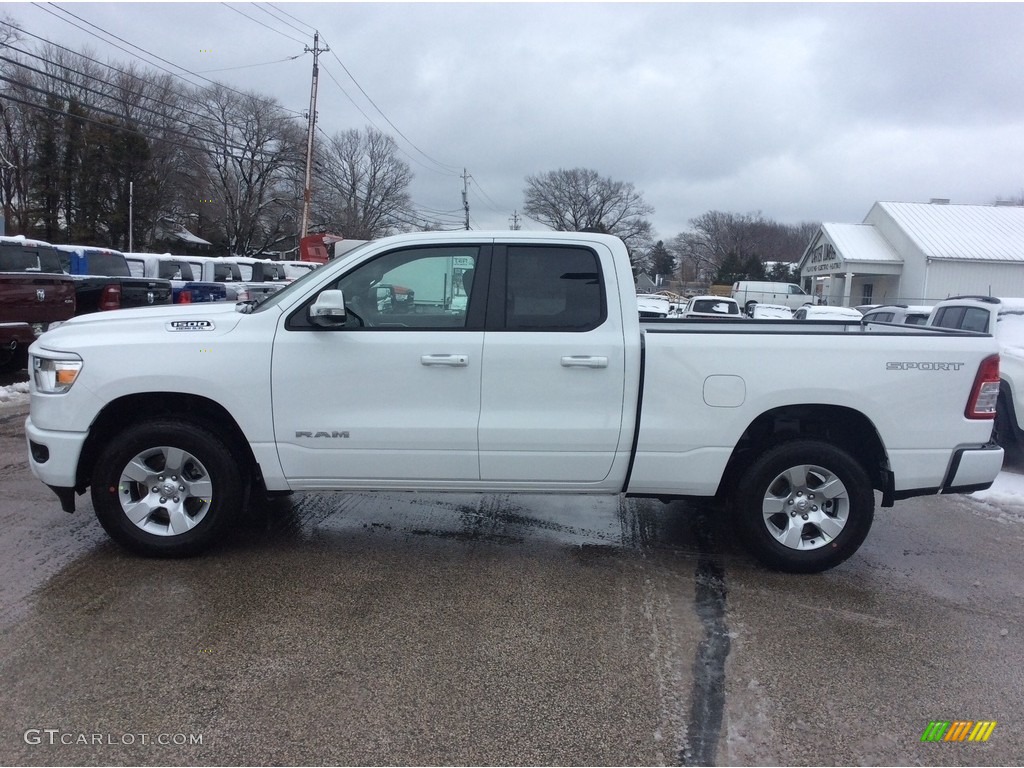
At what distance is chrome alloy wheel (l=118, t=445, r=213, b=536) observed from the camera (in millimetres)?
4578

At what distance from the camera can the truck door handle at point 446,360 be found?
4480 mm

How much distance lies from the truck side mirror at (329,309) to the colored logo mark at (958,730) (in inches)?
135

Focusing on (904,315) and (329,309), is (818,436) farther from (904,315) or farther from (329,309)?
(904,315)

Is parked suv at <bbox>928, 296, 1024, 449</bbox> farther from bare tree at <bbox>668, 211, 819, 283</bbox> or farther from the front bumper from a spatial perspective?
bare tree at <bbox>668, 211, 819, 283</bbox>

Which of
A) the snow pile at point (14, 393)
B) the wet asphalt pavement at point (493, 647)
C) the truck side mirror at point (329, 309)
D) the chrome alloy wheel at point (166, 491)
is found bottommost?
the wet asphalt pavement at point (493, 647)

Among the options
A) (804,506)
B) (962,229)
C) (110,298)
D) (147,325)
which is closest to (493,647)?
(804,506)

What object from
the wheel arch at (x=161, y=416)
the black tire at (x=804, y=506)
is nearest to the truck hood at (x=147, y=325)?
the wheel arch at (x=161, y=416)

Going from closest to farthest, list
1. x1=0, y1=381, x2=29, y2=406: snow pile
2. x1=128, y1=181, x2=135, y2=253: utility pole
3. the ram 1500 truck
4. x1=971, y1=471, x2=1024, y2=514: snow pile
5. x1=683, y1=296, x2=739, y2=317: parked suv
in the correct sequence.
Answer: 1. x1=971, y1=471, x2=1024, y2=514: snow pile
2. x1=0, y1=381, x2=29, y2=406: snow pile
3. the ram 1500 truck
4. x1=683, y1=296, x2=739, y2=317: parked suv
5. x1=128, y1=181, x2=135, y2=253: utility pole

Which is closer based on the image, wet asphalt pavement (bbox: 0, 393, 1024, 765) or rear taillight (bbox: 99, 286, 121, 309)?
wet asphalt pavement (bbox: 0, 393, 1024, 765)

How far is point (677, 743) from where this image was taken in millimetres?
3020

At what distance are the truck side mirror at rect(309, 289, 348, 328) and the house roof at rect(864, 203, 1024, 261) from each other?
1685 inches

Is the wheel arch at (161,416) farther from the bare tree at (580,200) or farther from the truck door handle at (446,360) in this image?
the bare tree at (580,200)

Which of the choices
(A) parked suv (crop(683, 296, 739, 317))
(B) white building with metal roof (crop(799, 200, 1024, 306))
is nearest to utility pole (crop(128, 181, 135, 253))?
(A) parked suv (crop(683, 296, 739, 317))

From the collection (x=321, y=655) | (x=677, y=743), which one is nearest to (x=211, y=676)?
(x=321, y=655)
